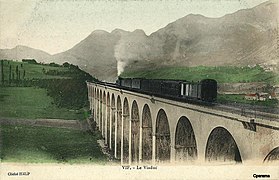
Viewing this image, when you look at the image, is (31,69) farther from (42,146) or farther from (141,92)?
(141,92)

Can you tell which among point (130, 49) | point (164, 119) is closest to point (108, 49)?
point (130, 49)

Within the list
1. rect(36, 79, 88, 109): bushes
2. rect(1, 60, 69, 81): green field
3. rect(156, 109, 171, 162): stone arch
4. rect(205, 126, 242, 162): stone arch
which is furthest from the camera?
rect(156, 109, 171, 162): stone arch

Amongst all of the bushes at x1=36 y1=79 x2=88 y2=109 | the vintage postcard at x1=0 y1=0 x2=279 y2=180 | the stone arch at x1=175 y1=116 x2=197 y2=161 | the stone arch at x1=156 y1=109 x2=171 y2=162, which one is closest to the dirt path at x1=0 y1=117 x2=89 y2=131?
Answer: the vintage postcard at x1=0 y1=0 x2=279 y2=180

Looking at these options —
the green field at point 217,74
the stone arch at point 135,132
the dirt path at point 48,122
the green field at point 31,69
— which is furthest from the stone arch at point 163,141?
the green field at point 31,69

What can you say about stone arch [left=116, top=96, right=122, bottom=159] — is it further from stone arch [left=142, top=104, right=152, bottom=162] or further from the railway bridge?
stone arch [left=142, top=104, right=152, bottom=162]

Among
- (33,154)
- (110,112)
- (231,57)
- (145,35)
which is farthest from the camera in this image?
(110,112)

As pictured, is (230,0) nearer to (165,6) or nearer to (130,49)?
(165,6)
